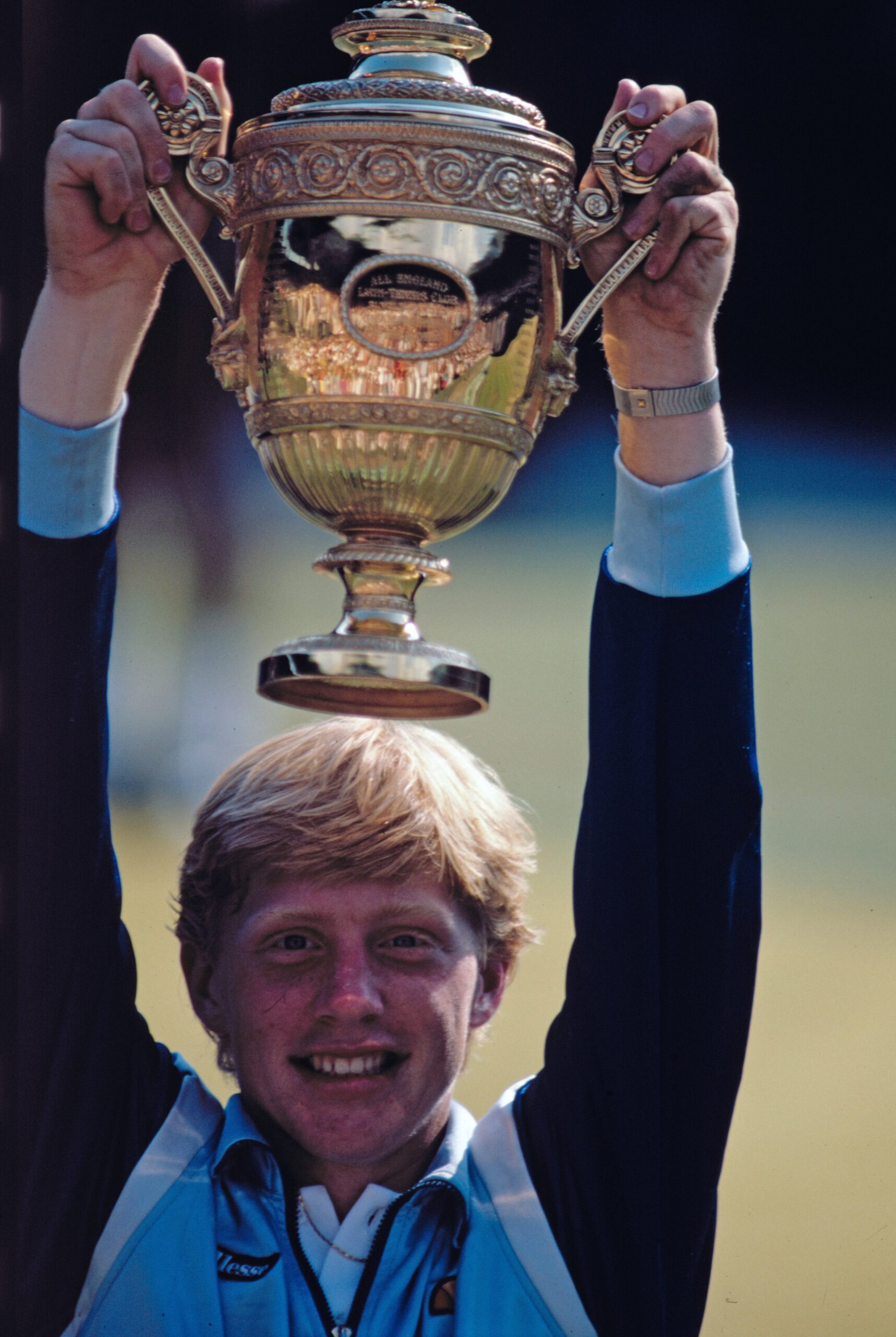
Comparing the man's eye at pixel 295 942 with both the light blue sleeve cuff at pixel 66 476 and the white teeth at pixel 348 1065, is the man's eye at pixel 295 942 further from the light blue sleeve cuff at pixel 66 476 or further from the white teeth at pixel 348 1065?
the light blue sleeve cuff at pixel 66 476

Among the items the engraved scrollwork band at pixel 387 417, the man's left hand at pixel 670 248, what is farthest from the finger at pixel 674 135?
the engraved scrollwork band at pixel 387 417

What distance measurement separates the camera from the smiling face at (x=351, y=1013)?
1.72 metres

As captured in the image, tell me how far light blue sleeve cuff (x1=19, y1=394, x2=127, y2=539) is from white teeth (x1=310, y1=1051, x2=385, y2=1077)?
1.93 ft

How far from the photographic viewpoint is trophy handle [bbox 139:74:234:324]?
1442mm

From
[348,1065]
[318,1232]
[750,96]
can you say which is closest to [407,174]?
[348,1065]

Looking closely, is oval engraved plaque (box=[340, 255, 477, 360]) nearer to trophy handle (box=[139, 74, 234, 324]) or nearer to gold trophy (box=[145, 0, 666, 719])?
gold trophy (box=[145, 0, 666, 719])

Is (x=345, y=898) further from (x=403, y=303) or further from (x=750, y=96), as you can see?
(x=750, y=96)

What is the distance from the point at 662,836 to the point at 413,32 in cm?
79

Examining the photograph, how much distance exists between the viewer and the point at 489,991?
191 cm

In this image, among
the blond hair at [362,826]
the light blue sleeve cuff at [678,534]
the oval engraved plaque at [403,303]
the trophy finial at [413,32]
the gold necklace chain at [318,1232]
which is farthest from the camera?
the blond hair at [362,826]

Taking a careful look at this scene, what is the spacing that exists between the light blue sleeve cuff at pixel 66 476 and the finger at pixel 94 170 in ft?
0.74

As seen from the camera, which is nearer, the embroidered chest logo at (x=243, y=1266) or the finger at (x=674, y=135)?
the finger at (x=674, y=135)

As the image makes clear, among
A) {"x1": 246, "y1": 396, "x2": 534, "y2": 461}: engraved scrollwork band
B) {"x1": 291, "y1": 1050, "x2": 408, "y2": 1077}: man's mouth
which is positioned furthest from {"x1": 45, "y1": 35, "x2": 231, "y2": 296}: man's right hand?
{"x1": 291, "y1": 1050, "x2": 408, "y2": 1077}: man's mouth

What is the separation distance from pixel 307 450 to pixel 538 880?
3.65 ft
